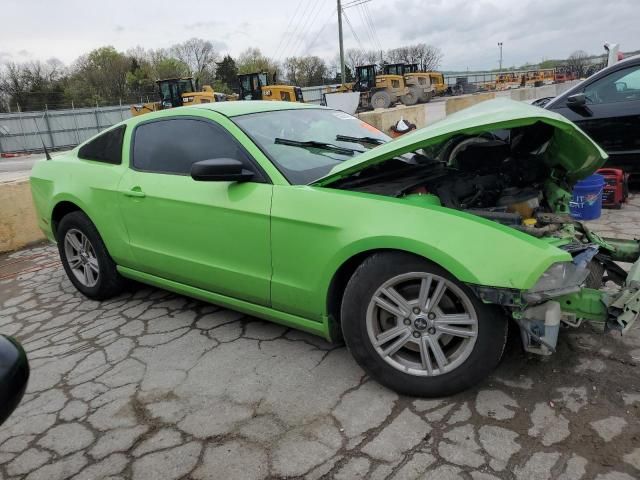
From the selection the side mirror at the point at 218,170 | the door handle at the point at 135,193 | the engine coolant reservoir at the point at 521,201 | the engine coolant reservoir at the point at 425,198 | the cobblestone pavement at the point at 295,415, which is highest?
the side mirror at the point at 218,170

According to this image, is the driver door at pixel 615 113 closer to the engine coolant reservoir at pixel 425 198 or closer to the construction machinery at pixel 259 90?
the engine coolant reservoir at pixel 425 198

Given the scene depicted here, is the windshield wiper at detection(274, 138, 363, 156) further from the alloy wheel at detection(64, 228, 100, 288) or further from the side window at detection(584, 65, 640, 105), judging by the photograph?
the side window at detection(584, 65, 640, 105)

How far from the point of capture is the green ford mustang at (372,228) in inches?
88.7

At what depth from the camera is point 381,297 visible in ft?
8.04

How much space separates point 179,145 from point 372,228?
1.64 meters

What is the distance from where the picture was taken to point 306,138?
3.26m

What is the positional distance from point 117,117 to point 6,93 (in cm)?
1889

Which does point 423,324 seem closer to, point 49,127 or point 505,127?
point 505,127

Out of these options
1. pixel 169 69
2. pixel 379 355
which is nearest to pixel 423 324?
pixel 379 355

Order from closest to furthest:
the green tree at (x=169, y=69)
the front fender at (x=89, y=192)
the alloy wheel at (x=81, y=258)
Answer: the front fender at (x=89, y=192) → the alloy wheel at (x=81, y=258) → the green tree at (x=169, y=69)

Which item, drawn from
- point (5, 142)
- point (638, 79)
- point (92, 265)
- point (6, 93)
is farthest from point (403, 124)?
point (6, 93)

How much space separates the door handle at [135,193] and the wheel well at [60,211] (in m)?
0.79

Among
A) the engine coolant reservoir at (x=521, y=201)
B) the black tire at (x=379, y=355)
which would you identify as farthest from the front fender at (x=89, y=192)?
the engine coolant reservoir at (x=521, y=201)

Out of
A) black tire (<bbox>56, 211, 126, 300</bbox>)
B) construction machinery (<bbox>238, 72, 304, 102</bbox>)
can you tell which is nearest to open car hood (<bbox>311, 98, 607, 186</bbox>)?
black tire (<bbox>56, 211, 126, 300</bbox>)
